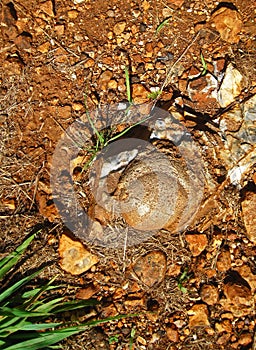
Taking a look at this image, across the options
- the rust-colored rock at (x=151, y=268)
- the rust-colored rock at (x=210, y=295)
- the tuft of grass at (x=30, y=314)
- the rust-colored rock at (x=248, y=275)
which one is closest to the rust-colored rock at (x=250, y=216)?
the rust-colored rock at (x=248, y=275)

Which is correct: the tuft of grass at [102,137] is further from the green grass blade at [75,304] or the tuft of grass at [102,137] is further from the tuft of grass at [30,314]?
the green grass blade at [75,304]

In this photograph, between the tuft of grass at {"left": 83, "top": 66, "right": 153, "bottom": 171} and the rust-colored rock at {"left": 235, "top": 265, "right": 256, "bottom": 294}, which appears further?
the tuft of grass at {"left": 83, "top": 66, "right": 153, "bottom": 171}

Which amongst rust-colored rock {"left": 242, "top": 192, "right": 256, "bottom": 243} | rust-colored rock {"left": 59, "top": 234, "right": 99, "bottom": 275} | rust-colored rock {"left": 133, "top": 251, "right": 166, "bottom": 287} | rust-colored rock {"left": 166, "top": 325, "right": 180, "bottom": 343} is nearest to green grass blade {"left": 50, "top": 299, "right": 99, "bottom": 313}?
rust-colored rock {"left": 59, "top": 234, "right": 99, "bottom": 275}

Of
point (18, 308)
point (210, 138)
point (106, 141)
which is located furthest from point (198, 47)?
point (18, 308)

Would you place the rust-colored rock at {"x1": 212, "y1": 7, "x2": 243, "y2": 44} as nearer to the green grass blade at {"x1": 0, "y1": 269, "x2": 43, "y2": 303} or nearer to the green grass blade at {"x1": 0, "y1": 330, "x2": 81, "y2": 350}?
the green grass blade at {"x1": 0, "y1": 269, "x2": 43, "y2": 303}

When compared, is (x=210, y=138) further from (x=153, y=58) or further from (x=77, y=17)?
(x=77, y=17)

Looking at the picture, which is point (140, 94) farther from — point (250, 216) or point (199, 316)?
point (199, 316)
